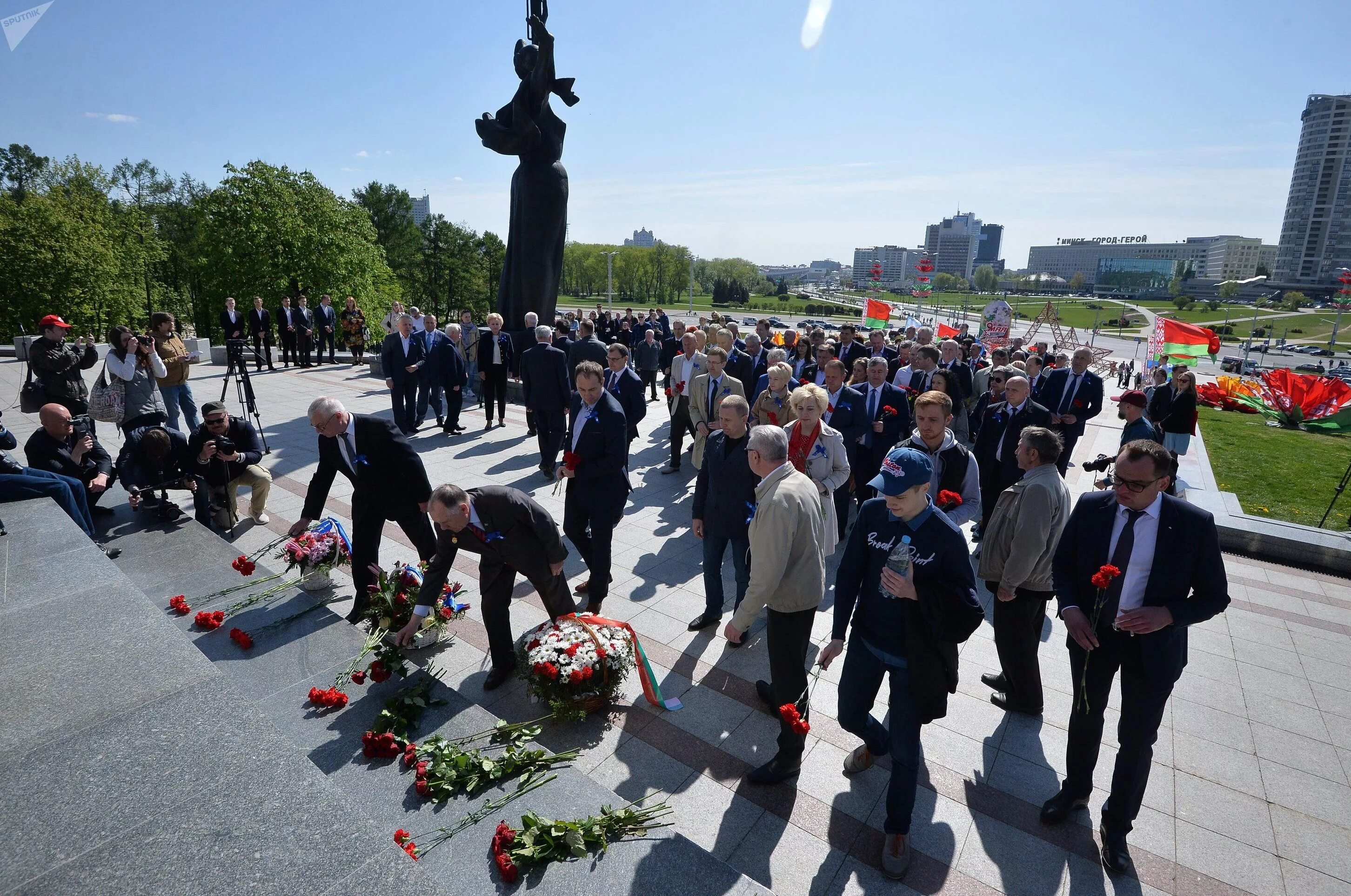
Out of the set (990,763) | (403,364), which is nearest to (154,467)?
(403,364)

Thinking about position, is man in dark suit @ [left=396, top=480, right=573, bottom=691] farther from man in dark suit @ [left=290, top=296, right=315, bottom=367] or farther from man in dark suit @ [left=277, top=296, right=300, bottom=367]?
man in dark suit @ [left=277, top=296, right=300, bottom=367]

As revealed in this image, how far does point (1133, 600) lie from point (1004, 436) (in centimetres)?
347

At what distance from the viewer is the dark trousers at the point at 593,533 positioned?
5449 millimetres

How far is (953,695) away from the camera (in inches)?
184

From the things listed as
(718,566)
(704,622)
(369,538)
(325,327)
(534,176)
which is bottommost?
(704,622)

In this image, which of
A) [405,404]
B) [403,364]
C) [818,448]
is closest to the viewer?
[818,448]

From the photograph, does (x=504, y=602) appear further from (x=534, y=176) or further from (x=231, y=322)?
(x=231, y=322)

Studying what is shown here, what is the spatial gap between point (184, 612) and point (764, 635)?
4.31 metres

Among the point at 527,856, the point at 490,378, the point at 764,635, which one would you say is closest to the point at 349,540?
the point at 764,635

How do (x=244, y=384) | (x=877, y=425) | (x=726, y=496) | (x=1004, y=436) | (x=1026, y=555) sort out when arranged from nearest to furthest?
(x=1026, y=555) < (x=726, y=496) < (x=1004, y=436) < (x=877, y=425) < (x=244, y=384)

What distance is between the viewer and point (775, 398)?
7.07 metres

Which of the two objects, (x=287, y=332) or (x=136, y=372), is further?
(x=287, y=332)

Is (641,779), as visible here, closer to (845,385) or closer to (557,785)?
(557,785)

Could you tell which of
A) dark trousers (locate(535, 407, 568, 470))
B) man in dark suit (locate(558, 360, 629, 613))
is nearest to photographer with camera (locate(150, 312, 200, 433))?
dark trousers (locate(535, 407, 568, 470))
